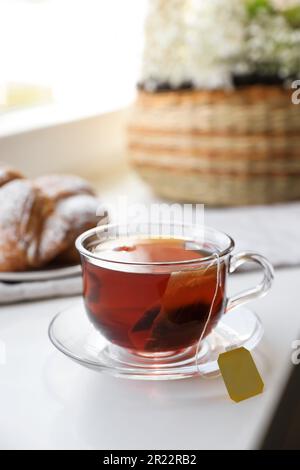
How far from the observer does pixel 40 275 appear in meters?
0.87

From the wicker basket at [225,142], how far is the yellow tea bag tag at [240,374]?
69cm

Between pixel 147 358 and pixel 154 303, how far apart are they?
0.05 meters

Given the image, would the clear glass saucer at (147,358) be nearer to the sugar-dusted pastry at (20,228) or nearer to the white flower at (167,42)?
the sugar-dusted pastry at (20,228)

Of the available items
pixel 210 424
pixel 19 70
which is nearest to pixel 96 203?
pixel 210 424

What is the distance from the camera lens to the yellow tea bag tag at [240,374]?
0.58m

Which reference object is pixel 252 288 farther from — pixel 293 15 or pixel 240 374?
pixel 293 15

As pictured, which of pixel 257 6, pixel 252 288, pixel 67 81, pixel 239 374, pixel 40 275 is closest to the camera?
pixel 239 374

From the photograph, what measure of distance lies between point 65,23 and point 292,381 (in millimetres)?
1326

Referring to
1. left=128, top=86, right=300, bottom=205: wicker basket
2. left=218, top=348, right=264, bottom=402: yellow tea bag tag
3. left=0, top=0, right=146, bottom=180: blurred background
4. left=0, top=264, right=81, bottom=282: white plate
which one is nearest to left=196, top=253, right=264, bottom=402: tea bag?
left=218, top=348, right=264, bottom=402: yellow tea bag tag

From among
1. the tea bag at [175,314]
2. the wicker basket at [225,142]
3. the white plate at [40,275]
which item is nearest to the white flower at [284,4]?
the wicker basket at [225,142]

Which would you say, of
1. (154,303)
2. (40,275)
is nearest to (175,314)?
(154,303)

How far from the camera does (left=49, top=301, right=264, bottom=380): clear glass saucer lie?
23.5 inches

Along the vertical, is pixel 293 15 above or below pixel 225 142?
above
